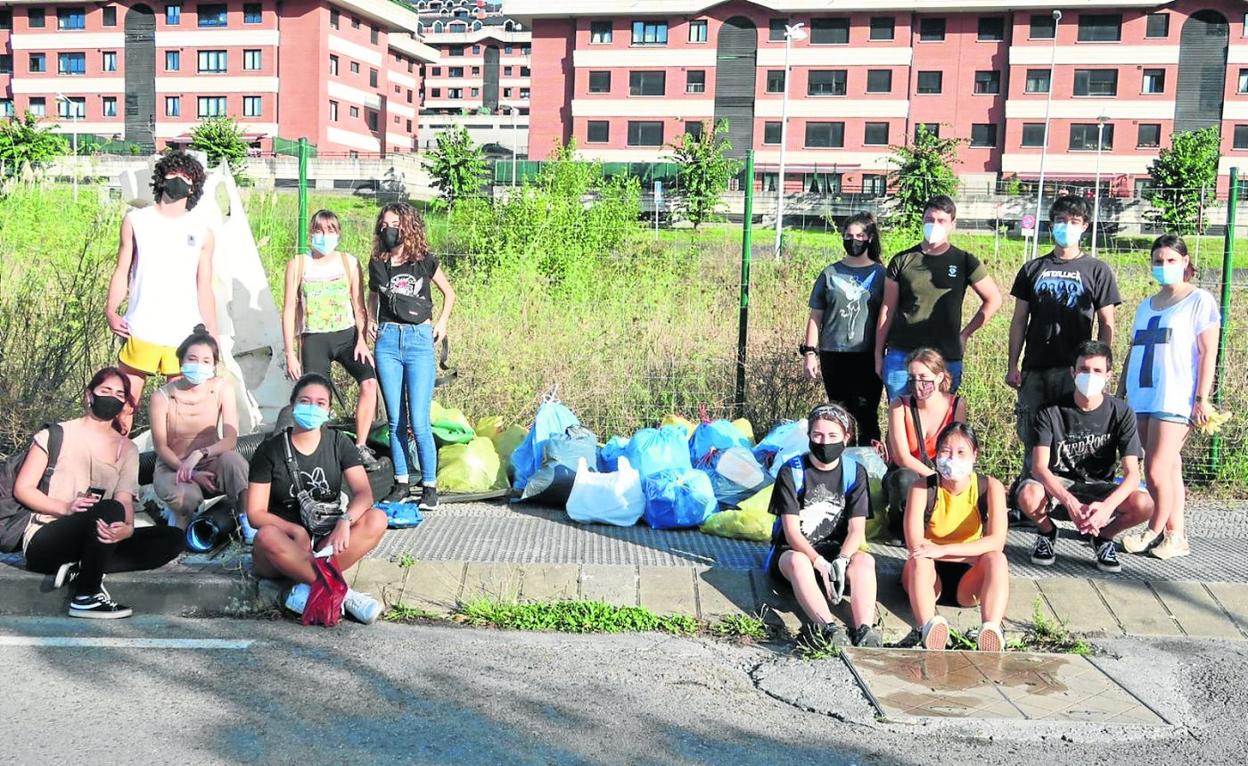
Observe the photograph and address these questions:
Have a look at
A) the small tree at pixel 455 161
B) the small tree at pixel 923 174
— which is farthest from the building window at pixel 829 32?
the small tree at pixel 455 161

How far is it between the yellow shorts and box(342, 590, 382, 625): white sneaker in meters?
2.21

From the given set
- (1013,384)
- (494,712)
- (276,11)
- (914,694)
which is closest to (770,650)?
(914,694)

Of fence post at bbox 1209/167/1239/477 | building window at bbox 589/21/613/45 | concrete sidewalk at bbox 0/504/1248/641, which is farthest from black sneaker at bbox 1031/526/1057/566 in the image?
building window at bbox 589/21/613/45

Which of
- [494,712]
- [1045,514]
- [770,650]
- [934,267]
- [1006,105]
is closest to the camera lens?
[494,712]

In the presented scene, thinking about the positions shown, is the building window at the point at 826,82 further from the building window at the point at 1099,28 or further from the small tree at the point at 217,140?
the small tree at the point at 217,140

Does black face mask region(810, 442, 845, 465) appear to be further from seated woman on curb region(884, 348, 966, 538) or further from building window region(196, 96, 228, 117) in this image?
building window region(196, 96, 228, 117)

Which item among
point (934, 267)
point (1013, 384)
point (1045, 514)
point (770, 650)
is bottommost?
point (770, 650)

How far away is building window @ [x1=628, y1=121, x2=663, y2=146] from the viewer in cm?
6194

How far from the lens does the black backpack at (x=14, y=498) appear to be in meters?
5.71

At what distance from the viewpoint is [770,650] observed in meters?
5.35

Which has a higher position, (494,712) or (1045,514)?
(1045,514)

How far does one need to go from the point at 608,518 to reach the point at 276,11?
64.8 m

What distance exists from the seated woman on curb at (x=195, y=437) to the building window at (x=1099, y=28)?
59645 millimetres

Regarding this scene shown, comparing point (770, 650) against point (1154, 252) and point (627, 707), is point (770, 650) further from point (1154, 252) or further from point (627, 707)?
point (1154, 252)
